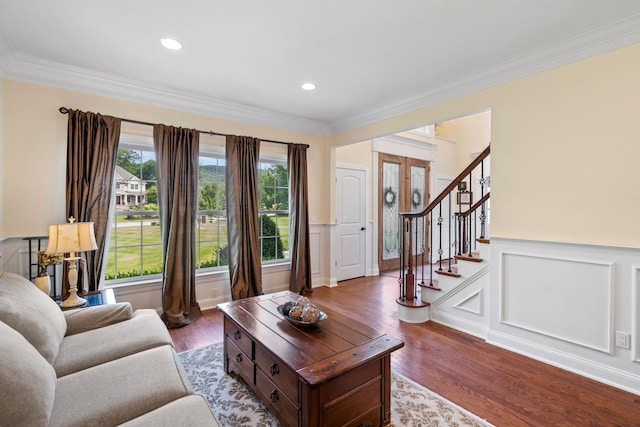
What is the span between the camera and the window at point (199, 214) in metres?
3.41

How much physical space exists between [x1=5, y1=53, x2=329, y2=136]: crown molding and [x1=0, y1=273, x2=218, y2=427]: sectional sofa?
2034mm

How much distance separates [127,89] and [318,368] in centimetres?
338

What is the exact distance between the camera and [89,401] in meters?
1.28

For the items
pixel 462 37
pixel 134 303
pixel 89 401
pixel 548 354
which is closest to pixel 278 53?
pixel 462 37

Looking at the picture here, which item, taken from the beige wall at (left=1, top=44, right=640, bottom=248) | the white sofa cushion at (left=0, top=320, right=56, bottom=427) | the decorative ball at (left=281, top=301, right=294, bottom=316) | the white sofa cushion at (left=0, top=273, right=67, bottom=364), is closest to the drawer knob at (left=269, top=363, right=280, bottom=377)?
the decorative ball at (left=281, top=301, right=294, bottom=316)

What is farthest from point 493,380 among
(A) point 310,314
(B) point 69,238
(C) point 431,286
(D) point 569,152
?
(B) point 69,238

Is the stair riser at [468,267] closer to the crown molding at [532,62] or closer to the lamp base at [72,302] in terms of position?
the crown molding at [532,62]

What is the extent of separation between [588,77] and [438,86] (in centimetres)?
124

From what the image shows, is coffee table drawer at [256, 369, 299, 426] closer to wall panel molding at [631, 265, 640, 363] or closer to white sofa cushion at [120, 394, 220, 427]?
white sofa cushion at [120, 394, 220, 427]

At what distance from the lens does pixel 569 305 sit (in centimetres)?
244

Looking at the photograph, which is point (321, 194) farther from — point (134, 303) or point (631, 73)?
point (631, 73)

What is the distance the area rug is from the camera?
184cm

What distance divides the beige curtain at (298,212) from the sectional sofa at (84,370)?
2496 mm

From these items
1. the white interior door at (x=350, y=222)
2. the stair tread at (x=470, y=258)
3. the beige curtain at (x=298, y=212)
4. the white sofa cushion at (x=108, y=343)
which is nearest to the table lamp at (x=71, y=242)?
the white sofa cushion at (x=108, y=343)
